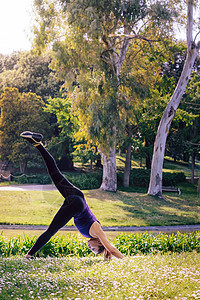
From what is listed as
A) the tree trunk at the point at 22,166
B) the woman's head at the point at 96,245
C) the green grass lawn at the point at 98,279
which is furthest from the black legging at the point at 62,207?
the tree trunk at the point at 22,166

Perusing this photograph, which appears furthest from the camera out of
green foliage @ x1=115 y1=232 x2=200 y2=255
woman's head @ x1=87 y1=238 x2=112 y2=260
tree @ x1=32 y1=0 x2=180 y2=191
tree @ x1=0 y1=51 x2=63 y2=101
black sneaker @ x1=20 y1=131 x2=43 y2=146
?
tree @ x1=0 y1=51 x2=63 y2=101

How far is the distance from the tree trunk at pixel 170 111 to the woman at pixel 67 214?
43.0ft

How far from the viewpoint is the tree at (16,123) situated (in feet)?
98.6

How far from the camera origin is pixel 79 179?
2422 cm

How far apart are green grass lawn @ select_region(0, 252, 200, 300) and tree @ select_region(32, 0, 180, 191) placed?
12.5m

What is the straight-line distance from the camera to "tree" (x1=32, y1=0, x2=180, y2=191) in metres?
17.1

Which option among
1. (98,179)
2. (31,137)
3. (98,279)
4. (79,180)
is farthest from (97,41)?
(98,279)

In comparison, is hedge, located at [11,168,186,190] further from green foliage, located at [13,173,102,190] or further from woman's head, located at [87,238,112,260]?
woman's head, located at [87,238,112,260]

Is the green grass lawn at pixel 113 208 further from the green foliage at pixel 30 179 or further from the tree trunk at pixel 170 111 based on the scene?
the green foliage at pixel 30 179

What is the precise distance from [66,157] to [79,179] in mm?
10366

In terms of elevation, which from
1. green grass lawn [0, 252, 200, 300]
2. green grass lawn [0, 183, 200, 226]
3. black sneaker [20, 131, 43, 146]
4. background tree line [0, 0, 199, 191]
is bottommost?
green grass lawn [0, 183, 200, 226]

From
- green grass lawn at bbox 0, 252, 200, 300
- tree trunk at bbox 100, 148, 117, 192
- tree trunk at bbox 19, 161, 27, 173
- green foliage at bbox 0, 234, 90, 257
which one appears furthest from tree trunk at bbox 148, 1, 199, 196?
tree trunk at bbox 19, 161, 27, 173

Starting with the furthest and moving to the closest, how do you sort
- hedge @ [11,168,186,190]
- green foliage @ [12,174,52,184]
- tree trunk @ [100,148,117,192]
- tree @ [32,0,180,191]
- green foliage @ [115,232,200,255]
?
green foliage @ [12,174,52,184] → hedge @ [11,168,186,190] → tree trunk @ [100,148,117,192] → tree @ [32,0,180,191] → green foliage @ [115,232,200,255]

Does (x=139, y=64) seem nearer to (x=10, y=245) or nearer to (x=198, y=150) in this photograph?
(x=198, y=150)
